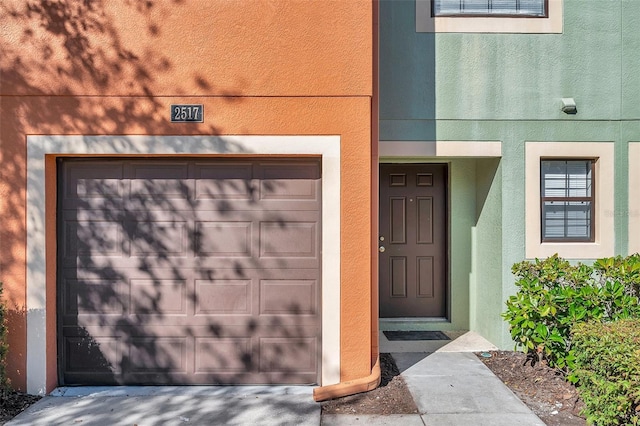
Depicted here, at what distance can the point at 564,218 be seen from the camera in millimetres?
5805

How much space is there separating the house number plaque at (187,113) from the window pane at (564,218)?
180 inches

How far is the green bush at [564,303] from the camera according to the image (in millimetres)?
4536

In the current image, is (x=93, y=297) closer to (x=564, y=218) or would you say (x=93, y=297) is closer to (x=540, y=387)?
(x=540, y=387)

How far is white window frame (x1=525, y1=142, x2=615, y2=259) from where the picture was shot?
5613 millimetres

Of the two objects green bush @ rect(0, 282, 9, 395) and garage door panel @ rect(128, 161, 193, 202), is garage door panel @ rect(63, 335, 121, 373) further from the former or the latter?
garage door panel @ rect(128, 161, 193, 202)

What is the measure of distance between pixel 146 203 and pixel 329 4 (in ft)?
9.53

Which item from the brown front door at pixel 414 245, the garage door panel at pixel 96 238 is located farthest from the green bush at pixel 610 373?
the garage door panel at pixel 96 238

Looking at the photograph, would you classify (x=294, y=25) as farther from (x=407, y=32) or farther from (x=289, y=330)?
(x=289, y=330)

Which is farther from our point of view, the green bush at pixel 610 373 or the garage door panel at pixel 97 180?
the garage door panel at pixel 97 180

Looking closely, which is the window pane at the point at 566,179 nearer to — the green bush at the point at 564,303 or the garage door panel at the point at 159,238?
the green bush at the point at 564,303

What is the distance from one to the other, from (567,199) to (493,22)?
2548mm

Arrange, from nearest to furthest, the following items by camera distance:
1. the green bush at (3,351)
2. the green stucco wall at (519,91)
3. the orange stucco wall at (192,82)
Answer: the green bush at (3,351)
the orange stucco wall at (192,82)
the green stucco wall at (519,91)

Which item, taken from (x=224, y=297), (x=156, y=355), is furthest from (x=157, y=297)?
(x=224, y=297)

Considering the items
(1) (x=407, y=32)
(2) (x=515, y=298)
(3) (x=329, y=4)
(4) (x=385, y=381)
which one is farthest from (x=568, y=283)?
(3) (x=329, y=4)
